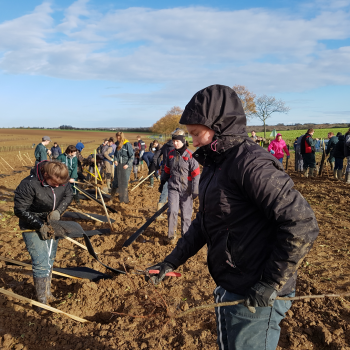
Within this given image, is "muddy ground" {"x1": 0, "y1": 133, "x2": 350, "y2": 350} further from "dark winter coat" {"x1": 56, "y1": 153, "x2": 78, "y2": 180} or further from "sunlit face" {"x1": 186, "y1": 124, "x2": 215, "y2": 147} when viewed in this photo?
"dark winter coat" {"x1": 56, "y1": 153, "x2": 78, "y2": 180}

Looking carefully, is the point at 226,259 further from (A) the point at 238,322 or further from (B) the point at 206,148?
(B) the point at 206,148

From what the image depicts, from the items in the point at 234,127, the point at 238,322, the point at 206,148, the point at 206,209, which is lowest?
the point at 238,322

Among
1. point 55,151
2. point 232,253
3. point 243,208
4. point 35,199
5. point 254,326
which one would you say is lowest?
point 254,326

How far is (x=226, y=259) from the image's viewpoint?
1.75m

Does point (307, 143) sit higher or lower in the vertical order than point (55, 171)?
higher

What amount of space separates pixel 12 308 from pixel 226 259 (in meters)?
3.63

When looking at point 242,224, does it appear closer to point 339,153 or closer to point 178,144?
point 178,144

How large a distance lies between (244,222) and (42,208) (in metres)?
3.05

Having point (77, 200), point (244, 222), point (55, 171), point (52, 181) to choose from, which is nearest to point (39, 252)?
point (52, 181)

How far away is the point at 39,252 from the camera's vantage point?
402cm

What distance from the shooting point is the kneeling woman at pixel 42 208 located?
12.2 feet

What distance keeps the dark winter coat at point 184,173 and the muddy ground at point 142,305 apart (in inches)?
46.5

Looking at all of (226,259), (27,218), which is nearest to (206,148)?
(226,259)

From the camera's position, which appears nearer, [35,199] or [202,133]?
[202,133]
